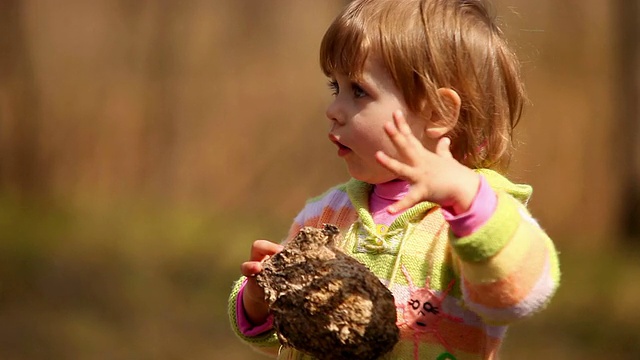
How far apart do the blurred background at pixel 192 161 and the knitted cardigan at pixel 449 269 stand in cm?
351

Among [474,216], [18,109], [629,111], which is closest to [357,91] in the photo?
[474,216]

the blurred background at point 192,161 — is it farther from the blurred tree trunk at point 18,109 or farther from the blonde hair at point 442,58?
the blonde hair at point 442,58

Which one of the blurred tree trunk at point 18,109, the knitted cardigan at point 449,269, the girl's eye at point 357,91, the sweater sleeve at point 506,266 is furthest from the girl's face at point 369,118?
the blurred tree trunk at point 18,109

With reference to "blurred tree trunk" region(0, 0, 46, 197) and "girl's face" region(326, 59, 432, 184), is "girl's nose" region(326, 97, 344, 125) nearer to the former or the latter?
"girl's face" region(326, 59, 432, 184)

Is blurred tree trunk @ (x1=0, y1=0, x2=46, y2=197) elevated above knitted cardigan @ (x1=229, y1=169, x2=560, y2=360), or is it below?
below

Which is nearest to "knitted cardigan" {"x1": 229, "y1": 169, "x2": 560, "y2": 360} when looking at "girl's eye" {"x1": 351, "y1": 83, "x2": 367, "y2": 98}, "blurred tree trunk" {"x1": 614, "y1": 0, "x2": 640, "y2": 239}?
"girl's eye" {"x1": 351, "y1": 83, "x2": 367, "y2": 98}

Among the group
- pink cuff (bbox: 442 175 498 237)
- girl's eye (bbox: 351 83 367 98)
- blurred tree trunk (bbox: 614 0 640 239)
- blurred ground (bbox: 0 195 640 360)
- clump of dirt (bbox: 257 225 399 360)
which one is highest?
girl's eye (bbox: 351 83 367 98)

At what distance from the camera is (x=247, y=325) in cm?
231

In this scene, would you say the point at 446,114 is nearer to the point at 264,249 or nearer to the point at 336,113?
the point at 336,113

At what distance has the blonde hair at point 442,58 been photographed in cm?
215

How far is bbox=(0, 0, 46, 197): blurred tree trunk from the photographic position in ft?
24.2

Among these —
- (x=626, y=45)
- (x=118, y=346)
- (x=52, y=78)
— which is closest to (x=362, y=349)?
(x=118, y=346)

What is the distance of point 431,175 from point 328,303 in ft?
1.05

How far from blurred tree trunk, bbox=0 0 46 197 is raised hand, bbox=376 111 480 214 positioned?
5.92 metres
